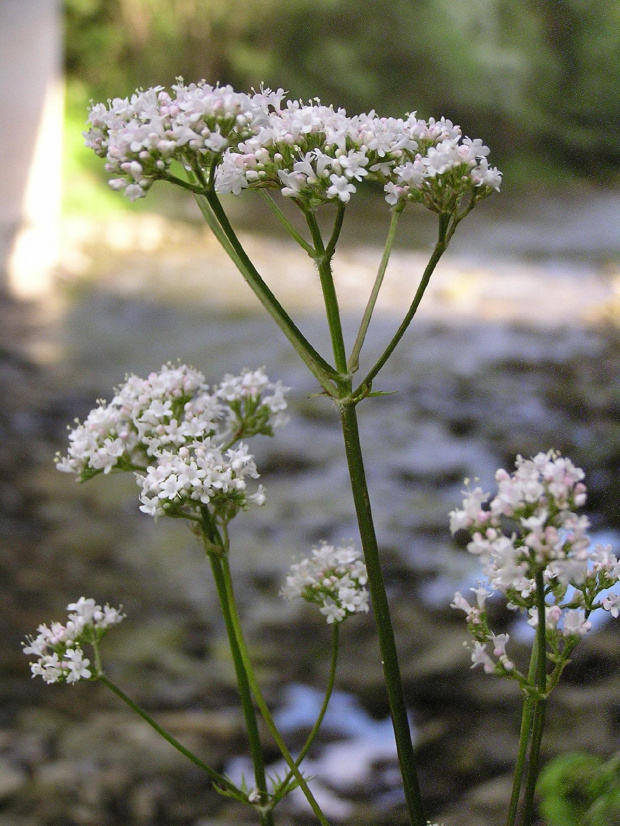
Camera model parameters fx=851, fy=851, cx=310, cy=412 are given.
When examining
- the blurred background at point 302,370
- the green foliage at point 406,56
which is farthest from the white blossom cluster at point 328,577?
the green foliage at point 406,56

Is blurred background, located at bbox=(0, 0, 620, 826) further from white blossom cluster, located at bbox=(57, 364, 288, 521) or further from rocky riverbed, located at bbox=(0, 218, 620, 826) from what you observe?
white blossom cluster, located at bbox=(57, 364, 288, 521)

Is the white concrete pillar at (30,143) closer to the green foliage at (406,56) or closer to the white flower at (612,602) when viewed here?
the green foliage at (406,56)

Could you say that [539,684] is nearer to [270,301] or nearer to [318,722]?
[318,722]

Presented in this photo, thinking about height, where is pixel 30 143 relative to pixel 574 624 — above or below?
above

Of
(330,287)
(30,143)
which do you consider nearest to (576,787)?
(330,287)

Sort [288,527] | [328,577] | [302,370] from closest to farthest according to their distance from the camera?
[328,577] < [288,527] < [302,370]

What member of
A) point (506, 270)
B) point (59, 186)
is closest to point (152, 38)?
point (59, 186)

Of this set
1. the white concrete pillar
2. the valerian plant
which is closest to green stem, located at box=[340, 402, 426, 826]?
the valerian plant
